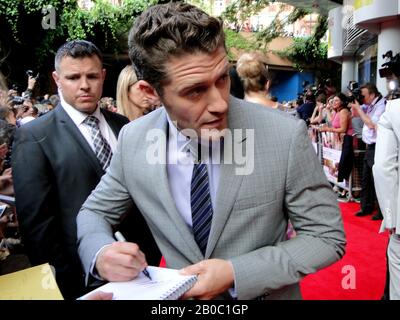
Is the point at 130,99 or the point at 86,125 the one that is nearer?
the point at 86,125

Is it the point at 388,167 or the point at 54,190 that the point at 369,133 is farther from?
the point at 54,190

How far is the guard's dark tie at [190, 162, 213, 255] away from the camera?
1.19 metres

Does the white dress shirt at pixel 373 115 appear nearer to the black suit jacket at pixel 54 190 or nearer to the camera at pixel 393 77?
the camera at pixel 393 77

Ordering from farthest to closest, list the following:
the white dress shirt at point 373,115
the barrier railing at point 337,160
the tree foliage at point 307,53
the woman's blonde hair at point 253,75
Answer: the tree foliage at point 307,53, the barrier railing at point 337,160, the white dress shirt at point 373,115, the woman's blonde hair at point 253,75

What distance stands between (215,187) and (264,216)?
0.52 ft

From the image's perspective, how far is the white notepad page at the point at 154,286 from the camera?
0.98 m

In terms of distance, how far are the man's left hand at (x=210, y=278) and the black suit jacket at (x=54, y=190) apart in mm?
1023

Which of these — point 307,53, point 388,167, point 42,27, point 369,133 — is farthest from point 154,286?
point 307,53

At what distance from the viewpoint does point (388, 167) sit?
97.2 inches

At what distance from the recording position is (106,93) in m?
19.7

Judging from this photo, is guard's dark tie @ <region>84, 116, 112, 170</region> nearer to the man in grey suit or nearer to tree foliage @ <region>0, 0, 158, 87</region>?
the man in grey suit

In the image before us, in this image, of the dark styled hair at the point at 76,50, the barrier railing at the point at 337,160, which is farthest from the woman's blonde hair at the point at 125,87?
the barrier railing at the point at 337,160

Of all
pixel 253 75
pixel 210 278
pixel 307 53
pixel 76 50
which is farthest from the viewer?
pixel 307 53

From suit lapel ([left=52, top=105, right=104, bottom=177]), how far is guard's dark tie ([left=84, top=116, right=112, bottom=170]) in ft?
0.11
